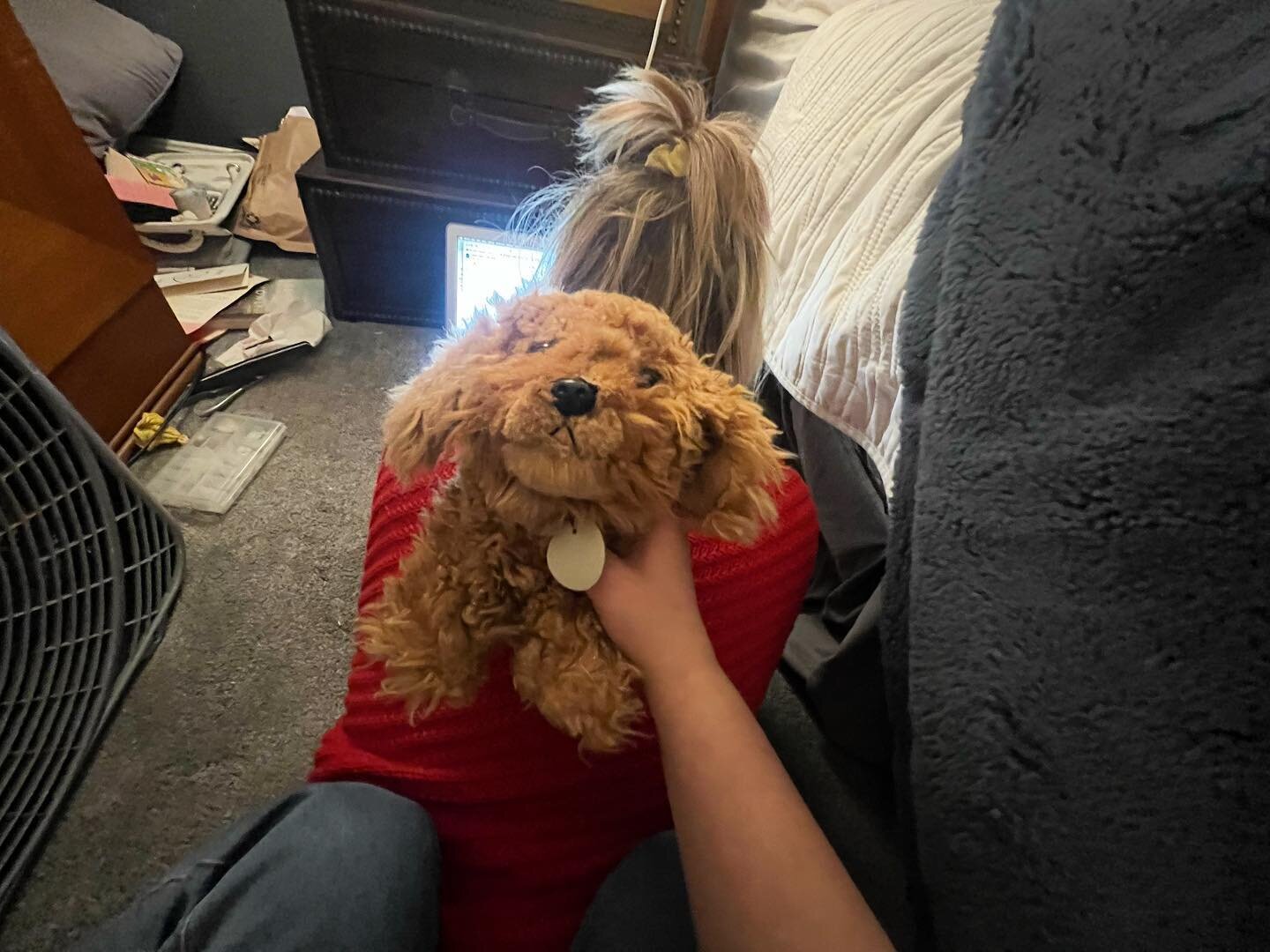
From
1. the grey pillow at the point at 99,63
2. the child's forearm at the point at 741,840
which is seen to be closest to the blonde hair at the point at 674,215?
the child's forearm at the point at 741,840

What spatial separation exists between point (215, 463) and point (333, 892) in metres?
0.92

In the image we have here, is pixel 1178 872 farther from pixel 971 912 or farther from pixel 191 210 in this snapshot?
pixel 191 210

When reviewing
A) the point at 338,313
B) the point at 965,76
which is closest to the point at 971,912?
the point at 965,76

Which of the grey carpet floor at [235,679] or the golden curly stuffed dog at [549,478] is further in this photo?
the grey carpet floor at [235,679]

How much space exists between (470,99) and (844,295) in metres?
0.81

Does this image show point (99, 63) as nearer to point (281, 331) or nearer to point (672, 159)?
point (281, 331)

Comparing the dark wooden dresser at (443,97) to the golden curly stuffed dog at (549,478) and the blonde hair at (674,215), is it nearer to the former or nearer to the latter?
the blonde hair at (674,215)

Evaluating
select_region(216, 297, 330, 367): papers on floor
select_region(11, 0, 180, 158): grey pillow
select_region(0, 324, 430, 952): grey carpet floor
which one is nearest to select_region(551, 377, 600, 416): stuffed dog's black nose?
select_region(0, 324, 430, 952): grey carpet floor

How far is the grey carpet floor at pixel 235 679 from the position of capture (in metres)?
0.76

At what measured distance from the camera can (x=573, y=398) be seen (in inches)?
13.5

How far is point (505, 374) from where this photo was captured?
366mm

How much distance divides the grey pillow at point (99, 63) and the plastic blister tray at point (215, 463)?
2.26 ft

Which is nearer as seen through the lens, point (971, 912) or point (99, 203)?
point (971, 912)

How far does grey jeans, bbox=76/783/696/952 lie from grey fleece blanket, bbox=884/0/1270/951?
0.63 ft
